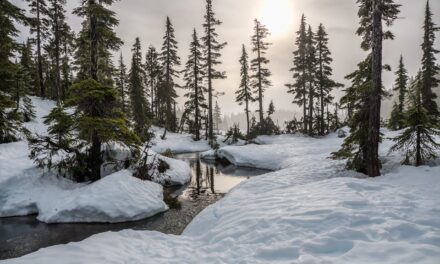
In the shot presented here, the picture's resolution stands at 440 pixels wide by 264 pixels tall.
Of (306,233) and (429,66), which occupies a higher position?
(429,66)

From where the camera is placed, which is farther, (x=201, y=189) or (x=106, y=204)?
(x=201, y=189)

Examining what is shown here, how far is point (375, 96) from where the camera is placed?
10.2 metres

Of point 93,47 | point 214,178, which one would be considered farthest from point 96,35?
point 214,178

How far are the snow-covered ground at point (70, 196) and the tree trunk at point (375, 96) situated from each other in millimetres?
8462

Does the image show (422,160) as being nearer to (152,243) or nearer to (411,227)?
(411,227)

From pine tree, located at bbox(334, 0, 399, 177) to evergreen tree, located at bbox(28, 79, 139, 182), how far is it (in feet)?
32.4

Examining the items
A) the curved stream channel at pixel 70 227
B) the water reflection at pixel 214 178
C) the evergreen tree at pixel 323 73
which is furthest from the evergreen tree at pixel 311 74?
the curved stream channel at pixel 70 227

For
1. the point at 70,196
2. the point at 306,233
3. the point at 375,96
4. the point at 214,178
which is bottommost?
the point at 214,178

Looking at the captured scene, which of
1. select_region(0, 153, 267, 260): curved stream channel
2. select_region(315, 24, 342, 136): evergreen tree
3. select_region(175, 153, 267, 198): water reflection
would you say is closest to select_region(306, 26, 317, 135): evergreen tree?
select_region(315, 24, 342, 136): evergreen tree

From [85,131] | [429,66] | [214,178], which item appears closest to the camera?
[85,131]

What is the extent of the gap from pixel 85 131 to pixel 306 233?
9.62 meters

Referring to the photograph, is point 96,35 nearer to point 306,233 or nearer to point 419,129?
point 306,233

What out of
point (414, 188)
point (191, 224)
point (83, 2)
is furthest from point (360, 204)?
point (83, 2)

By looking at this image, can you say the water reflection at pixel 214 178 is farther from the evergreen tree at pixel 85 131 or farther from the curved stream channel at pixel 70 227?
the evergreen tree at pixel 85 131
